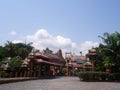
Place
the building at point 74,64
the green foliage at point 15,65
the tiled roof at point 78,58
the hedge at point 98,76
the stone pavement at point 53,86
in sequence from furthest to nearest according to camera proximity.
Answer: the tiled roof at point 78,58 < the building at point 74,64 < the green foliage at point 15,65 < the hedge at point 98,76 < the stone pavement at point 53,86

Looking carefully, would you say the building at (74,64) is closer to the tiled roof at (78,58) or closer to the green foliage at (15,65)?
the tiled roof at (78,58)

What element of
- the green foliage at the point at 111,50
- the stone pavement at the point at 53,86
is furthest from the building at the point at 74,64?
the stone pavement at the point at 53,86

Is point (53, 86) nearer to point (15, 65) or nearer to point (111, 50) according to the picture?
point (111, 50)

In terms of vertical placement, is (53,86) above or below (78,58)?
below

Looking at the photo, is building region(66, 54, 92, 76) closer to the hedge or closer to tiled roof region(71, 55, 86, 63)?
tiled roof region(71, 55, 86, 63)

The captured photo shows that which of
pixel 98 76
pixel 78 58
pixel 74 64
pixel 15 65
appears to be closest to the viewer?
pixel 98 76

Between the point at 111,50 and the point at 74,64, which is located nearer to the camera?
the point at 111,50

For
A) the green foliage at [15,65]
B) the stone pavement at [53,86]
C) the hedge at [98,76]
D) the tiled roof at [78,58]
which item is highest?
the tiled roof at [78,58]

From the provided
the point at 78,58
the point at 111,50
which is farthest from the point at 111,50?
the point at 78,58

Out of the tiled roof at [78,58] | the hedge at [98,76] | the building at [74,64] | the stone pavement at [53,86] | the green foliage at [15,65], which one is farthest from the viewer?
the tiled roof at [78,58]

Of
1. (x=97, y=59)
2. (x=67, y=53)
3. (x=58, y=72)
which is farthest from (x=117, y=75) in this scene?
(x=67, y=53)

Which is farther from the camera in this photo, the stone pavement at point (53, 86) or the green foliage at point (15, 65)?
the green foliage at point (15, 65)

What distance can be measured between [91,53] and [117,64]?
19.6 ft

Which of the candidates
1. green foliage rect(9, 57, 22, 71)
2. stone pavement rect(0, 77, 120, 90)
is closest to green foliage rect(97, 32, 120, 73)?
stone pavement rect(0, 77, 120, 90)
